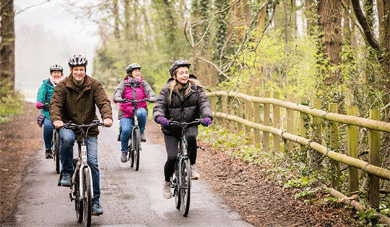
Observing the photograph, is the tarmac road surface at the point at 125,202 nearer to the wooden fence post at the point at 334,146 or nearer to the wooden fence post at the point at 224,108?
the wooden fence post at the point at 334,146

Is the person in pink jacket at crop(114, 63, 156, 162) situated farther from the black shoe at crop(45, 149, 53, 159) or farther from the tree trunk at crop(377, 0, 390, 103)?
the tree trunk at crop(377, 0, 390, 103)

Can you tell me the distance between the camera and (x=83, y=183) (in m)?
5.70

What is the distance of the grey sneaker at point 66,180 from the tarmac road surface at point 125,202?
1.31 ft

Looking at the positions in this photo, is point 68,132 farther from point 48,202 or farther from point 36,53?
point 36,53

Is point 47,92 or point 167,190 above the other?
point 47,92

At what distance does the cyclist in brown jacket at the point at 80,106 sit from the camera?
6.03 metres

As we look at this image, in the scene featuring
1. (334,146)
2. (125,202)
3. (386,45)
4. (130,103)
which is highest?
(386,45)

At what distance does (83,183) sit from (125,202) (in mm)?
1483

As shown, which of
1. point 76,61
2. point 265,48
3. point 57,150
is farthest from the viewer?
point 265,48

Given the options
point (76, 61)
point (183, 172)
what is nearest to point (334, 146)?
point (183, 172)

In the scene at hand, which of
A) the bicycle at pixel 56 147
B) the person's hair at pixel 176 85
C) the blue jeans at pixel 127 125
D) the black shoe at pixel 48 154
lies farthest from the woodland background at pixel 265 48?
the black shoe at pixel 48 154

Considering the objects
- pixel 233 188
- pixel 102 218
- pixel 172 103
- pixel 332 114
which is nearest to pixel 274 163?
pixel 233 188

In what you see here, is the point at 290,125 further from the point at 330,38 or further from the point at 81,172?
the point at 81,172

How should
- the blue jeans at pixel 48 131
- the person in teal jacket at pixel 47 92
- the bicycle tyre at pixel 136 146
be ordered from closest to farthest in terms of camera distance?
the person in teal jacket at pixel 47 92 < the blue jeans at pixel 48 131 < the bicycle tyre at pixel 136 146
